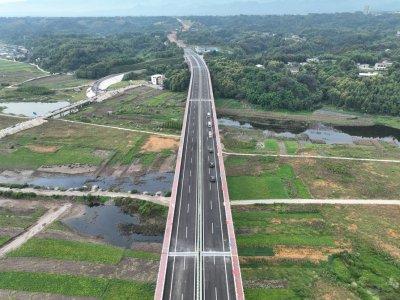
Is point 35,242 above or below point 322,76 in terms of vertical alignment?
below

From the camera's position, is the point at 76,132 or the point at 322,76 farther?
the point at 322,76

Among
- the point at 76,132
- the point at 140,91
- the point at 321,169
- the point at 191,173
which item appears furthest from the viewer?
the point at 140,91

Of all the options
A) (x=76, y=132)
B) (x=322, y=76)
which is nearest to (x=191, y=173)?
(x=76, y=132)

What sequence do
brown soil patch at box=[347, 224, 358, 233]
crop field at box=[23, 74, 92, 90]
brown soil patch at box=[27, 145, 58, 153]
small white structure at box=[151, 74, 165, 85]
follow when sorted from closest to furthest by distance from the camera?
brown soil patch at box=[347, 224, 358, 233] → brown soil patch at box=[27, 145, 58, 153] → small white structure at box=[151, 74, 165, 85] → crop field at box=[23, 74, 92, 90]

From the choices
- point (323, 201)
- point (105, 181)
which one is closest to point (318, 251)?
point (323, 201)

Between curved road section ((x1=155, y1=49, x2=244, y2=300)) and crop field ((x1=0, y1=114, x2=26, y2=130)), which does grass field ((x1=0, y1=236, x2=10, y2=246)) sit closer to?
curved road section ((x1=155, y1=49, x2=244, y2=300))

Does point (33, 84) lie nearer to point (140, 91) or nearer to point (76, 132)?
point (140, 91)

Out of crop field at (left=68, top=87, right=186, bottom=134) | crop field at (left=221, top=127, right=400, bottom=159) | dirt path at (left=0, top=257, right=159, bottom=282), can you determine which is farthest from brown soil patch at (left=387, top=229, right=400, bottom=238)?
crop field at (left=68, top=87, right=186, bottom=134)

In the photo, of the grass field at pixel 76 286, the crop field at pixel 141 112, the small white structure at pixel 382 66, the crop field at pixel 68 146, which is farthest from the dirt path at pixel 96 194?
the small white structure at pixel 382 66
